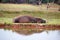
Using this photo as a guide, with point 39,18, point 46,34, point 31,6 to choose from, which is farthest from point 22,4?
point 46,34

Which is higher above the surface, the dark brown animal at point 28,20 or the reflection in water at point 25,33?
the dark brown animal at point 28,20

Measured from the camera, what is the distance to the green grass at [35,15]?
300cm

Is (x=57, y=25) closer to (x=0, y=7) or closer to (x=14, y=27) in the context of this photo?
(x=14, y=27)

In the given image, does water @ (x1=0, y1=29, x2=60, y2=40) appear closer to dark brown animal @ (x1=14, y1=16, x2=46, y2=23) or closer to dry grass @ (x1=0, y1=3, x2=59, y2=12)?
dark brown animal @ (x1=14, y1=16, x2=46, y2=23)

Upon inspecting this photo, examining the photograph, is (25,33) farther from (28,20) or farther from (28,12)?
(28,12)

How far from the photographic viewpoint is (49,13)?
120 inches

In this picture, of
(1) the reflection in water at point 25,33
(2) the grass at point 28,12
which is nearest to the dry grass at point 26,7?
(2) the grass at point 28,12

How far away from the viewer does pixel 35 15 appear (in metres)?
3.03

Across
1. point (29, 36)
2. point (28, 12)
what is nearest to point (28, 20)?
point (28, 12)

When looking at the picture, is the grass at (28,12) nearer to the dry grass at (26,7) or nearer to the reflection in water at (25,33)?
the dry grass at (26,7)

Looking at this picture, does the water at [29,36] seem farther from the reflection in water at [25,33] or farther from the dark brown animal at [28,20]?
the dark brown animal at [28,20]

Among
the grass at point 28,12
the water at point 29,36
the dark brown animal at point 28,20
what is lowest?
the water at point 29,36

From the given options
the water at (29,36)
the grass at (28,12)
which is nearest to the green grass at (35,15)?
the grass at (28,12)

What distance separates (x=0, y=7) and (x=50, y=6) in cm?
74
